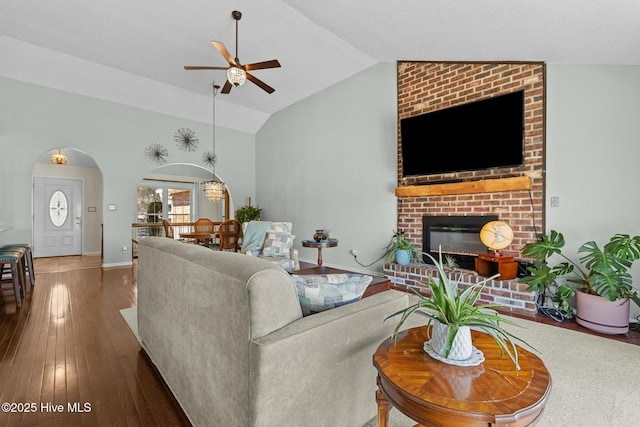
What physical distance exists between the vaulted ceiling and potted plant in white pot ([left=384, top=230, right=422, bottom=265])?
2501 mm

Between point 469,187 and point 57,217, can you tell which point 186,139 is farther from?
point 469,187

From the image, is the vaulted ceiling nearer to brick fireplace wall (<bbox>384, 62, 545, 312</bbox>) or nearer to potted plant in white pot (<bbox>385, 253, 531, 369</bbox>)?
brick fireplace wall (<bbox>384, 62, 545, 312</bbox>)

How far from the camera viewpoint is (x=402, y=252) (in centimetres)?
428

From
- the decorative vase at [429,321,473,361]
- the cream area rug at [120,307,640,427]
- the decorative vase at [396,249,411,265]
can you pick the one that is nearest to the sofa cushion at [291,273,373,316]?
the decorative vase at [429,321,473,361]

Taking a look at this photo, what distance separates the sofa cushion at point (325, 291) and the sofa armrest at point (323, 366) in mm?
59

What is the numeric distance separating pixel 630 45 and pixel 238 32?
13.8 feet

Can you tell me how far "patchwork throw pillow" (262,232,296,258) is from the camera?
13.4 feet

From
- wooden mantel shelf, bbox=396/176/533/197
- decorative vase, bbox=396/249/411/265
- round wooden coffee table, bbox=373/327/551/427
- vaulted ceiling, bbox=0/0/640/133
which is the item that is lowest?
decorative vase, bbox=396/249/411/265

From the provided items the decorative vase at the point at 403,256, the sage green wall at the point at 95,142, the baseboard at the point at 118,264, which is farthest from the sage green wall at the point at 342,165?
the baseboard at the point at 118,264

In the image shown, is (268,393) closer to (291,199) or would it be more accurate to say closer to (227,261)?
(227,261)

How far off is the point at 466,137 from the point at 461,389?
12.0 ft

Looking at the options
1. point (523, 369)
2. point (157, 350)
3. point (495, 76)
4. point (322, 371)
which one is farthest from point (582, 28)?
point (157, 350)

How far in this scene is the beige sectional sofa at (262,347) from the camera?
1068mm

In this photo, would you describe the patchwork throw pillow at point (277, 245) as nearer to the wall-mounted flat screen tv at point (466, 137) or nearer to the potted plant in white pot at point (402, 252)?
the potted plant in white pot at point (402, 252)
